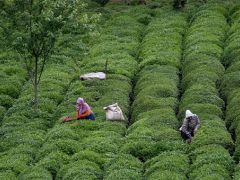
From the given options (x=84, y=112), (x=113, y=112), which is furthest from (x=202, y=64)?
(x=84, y=112)

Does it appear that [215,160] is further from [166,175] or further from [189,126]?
[189,126]

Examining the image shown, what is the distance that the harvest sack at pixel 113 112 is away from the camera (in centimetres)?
3781

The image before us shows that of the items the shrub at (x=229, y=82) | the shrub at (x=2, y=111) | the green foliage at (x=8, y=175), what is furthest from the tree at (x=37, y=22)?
the shrub at (x=229, y=82)

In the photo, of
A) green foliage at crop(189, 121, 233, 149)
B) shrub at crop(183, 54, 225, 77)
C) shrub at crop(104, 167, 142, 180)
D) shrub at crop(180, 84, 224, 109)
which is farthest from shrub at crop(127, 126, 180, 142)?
shrub at crop(183, 54, 225, 77)

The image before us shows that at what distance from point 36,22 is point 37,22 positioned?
0.07 m

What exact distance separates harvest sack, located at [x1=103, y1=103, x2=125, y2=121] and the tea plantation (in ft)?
1.45

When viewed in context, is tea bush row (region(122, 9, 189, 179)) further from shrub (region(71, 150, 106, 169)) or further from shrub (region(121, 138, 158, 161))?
shrub (region(71, 150, 106, 169))

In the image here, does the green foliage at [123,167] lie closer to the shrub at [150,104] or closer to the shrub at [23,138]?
the shrub at [23,138]

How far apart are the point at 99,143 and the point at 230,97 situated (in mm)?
10176

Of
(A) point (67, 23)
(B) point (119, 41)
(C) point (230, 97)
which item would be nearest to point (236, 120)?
(C) point (230, 97)

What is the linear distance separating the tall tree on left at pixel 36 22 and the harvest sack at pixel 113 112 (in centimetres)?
537

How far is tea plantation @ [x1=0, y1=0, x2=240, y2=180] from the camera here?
3144 cm

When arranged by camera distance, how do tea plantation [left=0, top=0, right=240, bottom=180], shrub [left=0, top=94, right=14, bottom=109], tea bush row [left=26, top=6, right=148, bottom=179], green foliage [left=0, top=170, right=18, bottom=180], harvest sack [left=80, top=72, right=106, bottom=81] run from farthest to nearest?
harvest sack [left=80, top=72, right=106, bottom=81], shrub [left=0, top=94, right=14, bottom=109], tea bush row [left=26, top=6, right=148, bottom=179], tea plantation [left=0, top=0, right=240, bottom=180], green foliage [left=0, top=170, right=18, bottom=180]

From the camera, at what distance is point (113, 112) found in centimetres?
3778
